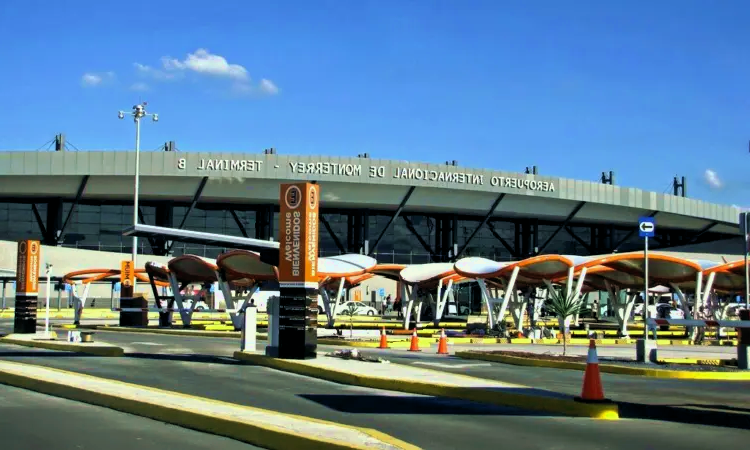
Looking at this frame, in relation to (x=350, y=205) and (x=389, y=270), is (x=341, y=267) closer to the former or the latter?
(x=389, y=270)

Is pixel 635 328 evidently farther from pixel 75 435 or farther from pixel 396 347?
pixel 75 435

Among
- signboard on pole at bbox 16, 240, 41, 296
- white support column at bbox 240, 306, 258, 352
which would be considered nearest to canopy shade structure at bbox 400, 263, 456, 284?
signboard on pole at bbox 16, 240, 41, 296

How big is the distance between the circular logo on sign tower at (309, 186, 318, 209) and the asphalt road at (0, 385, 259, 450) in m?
8.67

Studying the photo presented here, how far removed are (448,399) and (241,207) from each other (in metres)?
71.1

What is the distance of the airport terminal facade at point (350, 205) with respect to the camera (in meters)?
73.5

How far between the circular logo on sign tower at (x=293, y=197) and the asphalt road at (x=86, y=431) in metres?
8.61

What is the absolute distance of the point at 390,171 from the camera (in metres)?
79.1

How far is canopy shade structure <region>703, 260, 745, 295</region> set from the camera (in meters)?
39.6

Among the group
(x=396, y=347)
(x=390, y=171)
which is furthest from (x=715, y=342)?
(x=390, y=171)

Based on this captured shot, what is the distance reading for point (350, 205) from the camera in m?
82.6

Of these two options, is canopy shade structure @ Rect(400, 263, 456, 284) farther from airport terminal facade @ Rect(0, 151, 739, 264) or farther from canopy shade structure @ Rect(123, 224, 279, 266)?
airport terminal facade @ Rect(0, 151, 739, 264)

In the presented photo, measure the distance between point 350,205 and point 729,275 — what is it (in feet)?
145

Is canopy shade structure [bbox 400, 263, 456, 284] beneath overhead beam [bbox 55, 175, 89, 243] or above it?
beneath

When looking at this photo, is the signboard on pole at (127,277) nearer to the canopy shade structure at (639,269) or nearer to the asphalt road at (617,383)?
the asphalt road at (617,383)
